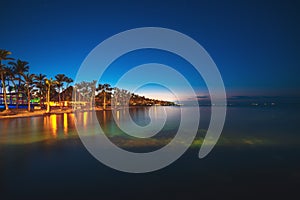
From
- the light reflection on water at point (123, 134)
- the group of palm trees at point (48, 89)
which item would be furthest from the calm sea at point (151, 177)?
the group of palm trees at point (48, 89)

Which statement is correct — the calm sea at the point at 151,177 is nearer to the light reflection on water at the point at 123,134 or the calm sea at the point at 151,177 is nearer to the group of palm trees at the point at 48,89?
the light reflection on water at the point at 123,134

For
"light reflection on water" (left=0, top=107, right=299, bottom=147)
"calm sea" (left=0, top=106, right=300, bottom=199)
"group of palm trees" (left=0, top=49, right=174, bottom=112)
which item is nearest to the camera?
"calm sea" (left=0, top=106, right=300, bottom=199)

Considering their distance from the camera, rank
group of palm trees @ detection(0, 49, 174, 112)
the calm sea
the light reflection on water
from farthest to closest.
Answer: group of palm trees @ detection(0, 49, 174, 112)
the light reflection on water
the calm sea

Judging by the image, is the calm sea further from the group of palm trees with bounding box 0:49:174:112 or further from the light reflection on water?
the group of palm trees with bounding box 0:49:174:112

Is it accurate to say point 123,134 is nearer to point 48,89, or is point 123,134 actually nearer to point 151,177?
point 151,177

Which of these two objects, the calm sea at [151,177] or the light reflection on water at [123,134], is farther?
the light reflection on water at [123,134]

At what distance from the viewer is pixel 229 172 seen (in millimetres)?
8234

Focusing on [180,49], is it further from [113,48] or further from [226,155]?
[226,155]

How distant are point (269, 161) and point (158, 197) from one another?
7148 millimetres

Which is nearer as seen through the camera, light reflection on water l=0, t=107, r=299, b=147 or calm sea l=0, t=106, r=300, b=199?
calm sea l=0, t=106, r=300, b=199

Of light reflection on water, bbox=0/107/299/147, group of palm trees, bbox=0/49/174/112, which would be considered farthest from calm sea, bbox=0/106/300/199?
group of palm trees, bbox=0/49/174/112

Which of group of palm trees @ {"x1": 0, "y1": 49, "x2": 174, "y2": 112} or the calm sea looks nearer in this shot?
the calm sea

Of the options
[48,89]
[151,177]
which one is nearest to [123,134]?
[151,177]

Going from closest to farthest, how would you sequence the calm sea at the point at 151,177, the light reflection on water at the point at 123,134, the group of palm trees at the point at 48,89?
the calm sea at the point at 151,177 → the light reflection on water at the point at 123,134 → the group of palm trees at the point at 48,89
